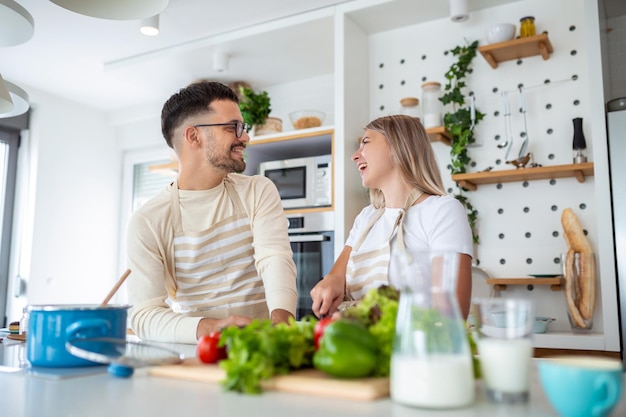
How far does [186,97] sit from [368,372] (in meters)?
1.38

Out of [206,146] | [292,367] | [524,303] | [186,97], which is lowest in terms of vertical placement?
[292,367]

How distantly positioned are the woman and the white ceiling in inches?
58.2

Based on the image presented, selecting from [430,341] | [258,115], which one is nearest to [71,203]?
[258,115]

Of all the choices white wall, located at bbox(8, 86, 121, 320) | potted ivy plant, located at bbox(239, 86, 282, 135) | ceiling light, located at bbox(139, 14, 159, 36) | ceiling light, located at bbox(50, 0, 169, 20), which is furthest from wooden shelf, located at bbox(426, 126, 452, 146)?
white wall, located at bbox(8, 86, 121, 320)

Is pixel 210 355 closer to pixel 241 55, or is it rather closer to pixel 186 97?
pixel 186 97

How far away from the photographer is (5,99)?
1.72 metres

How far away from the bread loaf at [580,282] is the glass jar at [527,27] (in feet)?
3.34

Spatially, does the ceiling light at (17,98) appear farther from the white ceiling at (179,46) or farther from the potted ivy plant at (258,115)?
the potted ivy plant at (258,115)

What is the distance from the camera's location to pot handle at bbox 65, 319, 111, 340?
0.94 meters

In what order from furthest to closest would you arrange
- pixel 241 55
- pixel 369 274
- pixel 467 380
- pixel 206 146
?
pixel 241 55 → pixel 206 146 → pixel 369 274 → pixel 467 380

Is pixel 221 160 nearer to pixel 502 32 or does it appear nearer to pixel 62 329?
pixel 62 329

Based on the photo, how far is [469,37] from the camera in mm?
3098

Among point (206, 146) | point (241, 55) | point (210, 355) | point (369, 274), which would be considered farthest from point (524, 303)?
point (241, 55)

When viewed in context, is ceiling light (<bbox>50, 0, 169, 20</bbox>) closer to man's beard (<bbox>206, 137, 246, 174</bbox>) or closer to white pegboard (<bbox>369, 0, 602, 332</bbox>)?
man's beard (<bbox>206, 137, 246, 174</bbox>)
